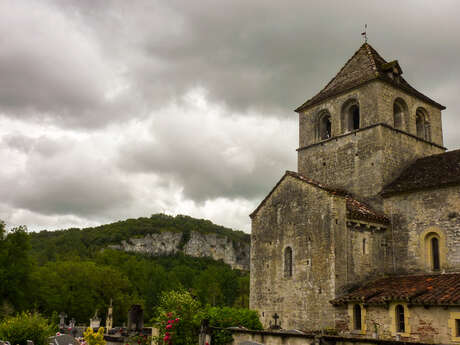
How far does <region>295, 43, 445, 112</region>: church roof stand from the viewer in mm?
26469

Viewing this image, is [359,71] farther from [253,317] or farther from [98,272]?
[98,272]

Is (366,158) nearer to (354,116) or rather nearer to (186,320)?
(354,116)

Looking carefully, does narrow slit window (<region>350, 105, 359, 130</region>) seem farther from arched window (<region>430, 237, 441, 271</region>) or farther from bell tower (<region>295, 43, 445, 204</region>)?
arched window (<region>430, 237, 441, 271</region>)

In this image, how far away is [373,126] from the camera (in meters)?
24.9

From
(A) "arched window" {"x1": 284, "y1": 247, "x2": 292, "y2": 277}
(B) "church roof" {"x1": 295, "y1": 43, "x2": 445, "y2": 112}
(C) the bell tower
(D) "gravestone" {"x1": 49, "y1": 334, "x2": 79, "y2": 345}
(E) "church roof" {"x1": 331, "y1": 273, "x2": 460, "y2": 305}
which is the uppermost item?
(B) "church roof" {"x1": 295, "y1": 43, "x2": 445, "y2": 112}

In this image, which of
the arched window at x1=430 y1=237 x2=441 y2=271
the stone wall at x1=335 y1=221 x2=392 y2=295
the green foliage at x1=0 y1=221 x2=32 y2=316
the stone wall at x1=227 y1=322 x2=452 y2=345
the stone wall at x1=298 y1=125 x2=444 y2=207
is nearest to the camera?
the stone wall at x1=227 y1=322 x2=452 y2=345

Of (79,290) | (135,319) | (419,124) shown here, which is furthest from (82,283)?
(419,124)

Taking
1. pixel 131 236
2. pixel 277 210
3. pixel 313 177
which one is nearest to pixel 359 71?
pixel 313 177

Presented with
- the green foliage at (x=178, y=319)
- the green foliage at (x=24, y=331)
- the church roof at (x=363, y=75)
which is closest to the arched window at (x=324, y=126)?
the church roof at (x=363, y=75)

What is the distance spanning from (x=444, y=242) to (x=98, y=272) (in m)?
45.2

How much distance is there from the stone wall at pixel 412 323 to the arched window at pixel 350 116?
11131 mm

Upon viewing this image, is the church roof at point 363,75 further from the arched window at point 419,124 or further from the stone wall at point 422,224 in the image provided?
the stone wall at point 422,224

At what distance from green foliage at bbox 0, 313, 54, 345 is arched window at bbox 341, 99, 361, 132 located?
18.8m

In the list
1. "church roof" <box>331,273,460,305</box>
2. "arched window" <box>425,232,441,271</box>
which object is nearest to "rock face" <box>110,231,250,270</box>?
→ "church roof" <box>331,273,460,305</box>
